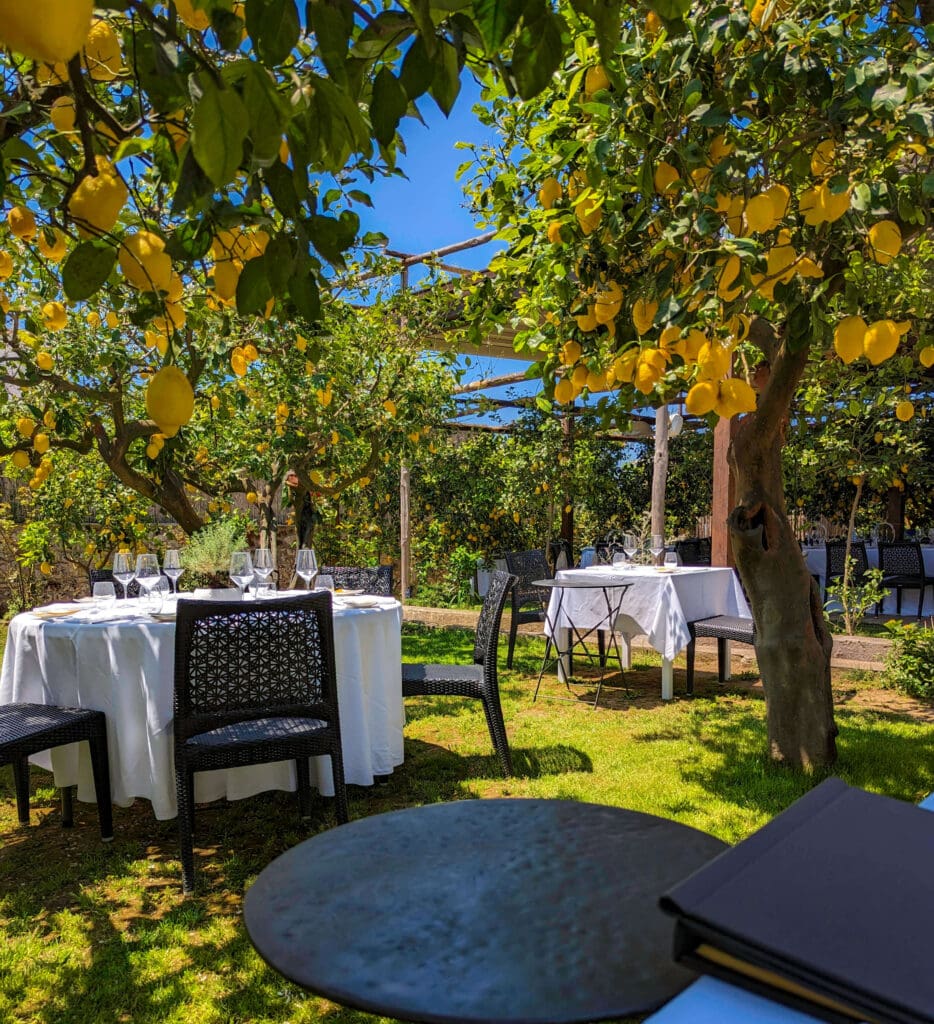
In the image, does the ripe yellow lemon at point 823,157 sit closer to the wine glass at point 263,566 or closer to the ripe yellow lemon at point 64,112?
the ripe yellow lemon at point 64,112

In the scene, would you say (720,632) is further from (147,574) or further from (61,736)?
(61,736)

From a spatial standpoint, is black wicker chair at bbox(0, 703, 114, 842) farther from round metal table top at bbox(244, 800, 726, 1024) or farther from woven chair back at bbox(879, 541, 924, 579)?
woven chair back at bbox(879, 541, 924, 579)

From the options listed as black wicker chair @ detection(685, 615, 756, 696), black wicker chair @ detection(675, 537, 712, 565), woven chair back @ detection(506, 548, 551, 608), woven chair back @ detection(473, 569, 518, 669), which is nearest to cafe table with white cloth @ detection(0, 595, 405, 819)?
woven chair back @ detection(473, 569, 518, 669)

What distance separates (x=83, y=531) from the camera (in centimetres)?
764

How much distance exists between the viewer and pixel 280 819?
10.3ft

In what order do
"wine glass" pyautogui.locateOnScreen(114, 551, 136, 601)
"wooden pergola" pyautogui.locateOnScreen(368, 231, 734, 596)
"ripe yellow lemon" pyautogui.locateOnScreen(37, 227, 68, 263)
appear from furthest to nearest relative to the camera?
1. "wooden pergola" pyautogui.locateOnScreen(368, 231, 734, 596)
2. "wine glass" pyautogui.locateOnScreen(114, 551, 136, 601)
3. "ripe yellow lemon" pyautogui.locateOnScreen(37, 227, 68, 263)

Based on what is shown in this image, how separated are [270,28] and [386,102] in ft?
0.46

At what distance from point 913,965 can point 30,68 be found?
1.74 metres

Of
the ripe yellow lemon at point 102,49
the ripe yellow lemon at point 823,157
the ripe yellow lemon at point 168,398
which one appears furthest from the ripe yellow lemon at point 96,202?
the ripe yellow lemon at point 823,157

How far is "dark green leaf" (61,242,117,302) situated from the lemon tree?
2.47 feet

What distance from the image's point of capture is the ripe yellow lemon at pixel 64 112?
1110 mm

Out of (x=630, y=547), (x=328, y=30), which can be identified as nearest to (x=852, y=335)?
(x=328, y=30)

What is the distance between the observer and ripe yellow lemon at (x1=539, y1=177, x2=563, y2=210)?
1885 millimetres

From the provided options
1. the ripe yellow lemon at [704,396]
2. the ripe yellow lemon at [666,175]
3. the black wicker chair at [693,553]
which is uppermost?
the ripe yellow lemon at [666,175]
